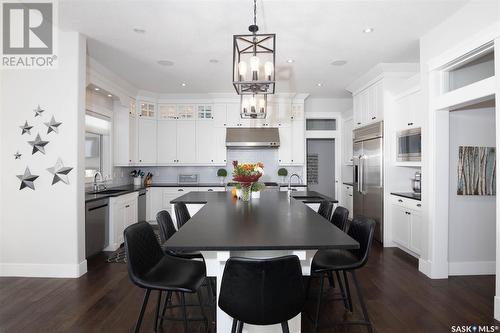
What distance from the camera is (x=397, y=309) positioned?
8.58 feet

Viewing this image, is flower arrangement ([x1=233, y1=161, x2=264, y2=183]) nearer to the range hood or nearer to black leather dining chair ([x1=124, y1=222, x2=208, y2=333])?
black leather dining chair ([x1=124, y1=222, x2=208, y2=333])

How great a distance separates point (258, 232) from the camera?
1857 millimetres

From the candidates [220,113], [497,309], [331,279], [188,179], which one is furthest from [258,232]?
[188,179]

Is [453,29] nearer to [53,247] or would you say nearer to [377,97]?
[377,97]

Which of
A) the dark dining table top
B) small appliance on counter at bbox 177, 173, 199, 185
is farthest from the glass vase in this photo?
small appliance on counter at bbox 177, 173, 199, 185

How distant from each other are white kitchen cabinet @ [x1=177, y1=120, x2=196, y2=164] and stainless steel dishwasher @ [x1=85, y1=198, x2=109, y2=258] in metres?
2.36

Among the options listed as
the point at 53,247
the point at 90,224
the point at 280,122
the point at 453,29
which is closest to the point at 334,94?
the point at 280,122

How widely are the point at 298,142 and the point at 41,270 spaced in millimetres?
5044

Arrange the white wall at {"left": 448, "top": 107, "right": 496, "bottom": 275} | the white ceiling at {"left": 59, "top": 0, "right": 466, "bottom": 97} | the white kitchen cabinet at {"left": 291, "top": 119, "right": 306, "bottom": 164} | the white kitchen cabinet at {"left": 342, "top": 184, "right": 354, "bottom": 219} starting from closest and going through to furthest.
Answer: the white ceiling at {"left": 59, "top": 0, "right": 466, "bottom": 97}, the white wall at {"left": 448, "top": 107, "right": 496, "bottom": 275}, the white kitchen cabinet at {"left": 342, "top": 184, "right": 354, "bottom": 219}, the white kitchen cabinet at {"left": 291, "top": 119, "right": 306, "bottom": 164}

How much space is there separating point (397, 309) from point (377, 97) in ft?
11.1

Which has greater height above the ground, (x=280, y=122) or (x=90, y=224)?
(x=280, y=122)

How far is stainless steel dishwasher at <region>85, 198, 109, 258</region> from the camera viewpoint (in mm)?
3863

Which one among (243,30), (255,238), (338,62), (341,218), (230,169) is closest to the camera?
(255,238)

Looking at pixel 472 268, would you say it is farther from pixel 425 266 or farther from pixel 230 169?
pixel 230 169
